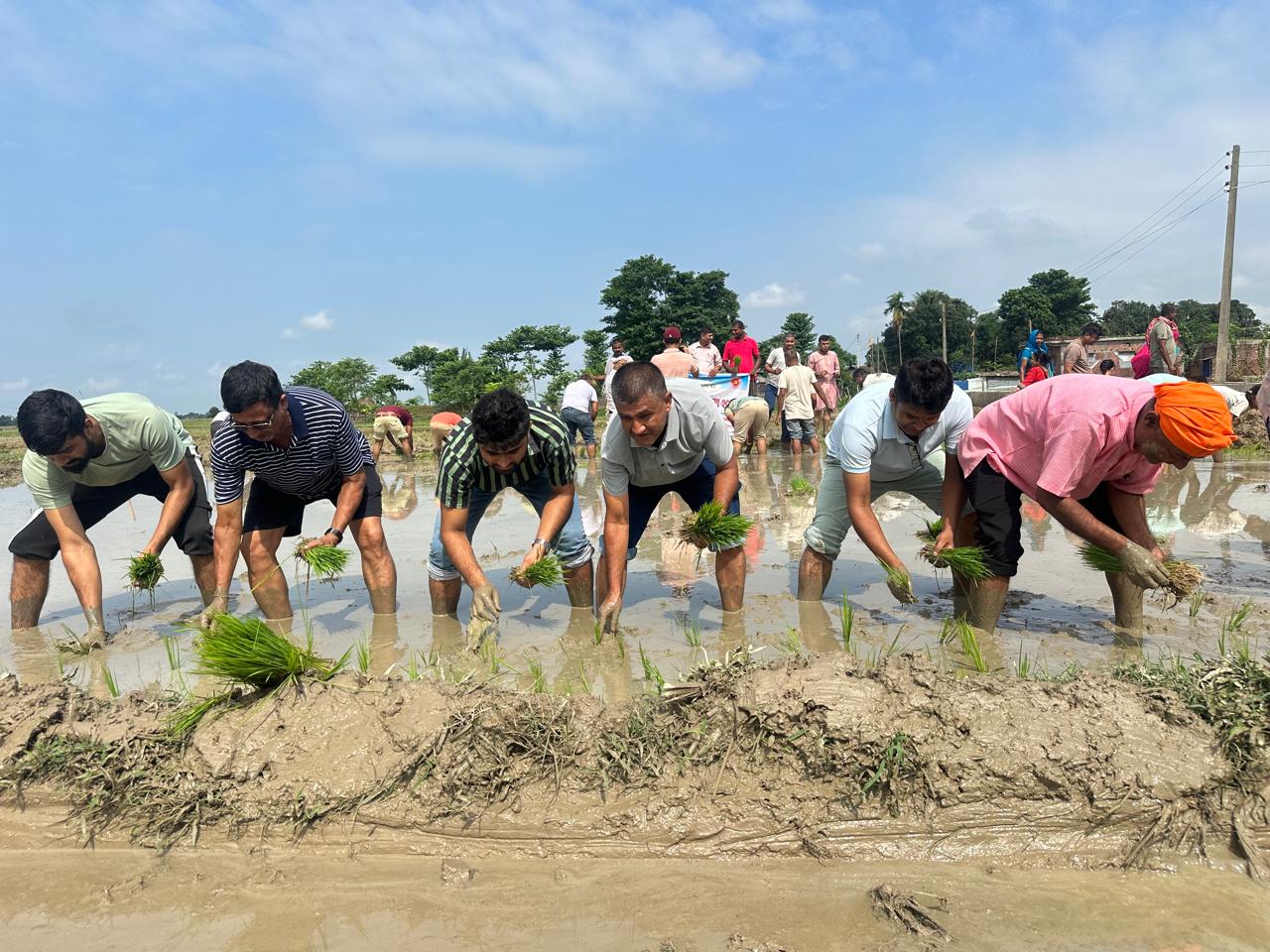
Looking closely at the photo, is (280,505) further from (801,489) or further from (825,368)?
(825,368)

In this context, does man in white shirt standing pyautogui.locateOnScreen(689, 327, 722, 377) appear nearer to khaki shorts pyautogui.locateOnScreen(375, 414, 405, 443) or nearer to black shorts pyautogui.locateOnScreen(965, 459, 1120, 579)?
khaki shorts pyautogui.locateOnScreen(375, 414, 405, 443)

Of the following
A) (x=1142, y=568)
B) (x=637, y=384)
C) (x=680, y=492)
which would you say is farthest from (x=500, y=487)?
(x=1142, y=568)

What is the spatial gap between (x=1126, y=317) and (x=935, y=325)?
74.2 feet

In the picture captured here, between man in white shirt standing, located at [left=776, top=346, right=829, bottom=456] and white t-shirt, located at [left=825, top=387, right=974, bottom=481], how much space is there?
7467 millimetres

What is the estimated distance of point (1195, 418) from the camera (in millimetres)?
2975

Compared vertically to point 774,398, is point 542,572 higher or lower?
lower

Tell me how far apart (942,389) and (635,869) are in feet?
8.35

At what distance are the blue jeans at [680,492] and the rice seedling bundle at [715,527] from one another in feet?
0.94

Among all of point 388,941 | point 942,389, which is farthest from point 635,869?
point 942,389

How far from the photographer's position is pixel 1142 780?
2230mm

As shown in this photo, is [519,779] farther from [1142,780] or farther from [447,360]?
[447,360]

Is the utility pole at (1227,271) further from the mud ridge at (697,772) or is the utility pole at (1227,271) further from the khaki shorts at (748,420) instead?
the mud ridge at (697,772)

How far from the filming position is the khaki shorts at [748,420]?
455 inches

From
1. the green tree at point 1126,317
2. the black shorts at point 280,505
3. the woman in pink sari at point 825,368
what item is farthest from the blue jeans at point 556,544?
the green tree at point 1126,317
